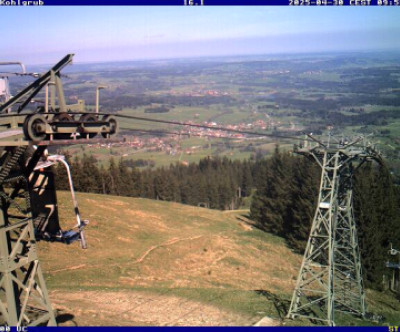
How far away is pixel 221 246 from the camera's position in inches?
1159

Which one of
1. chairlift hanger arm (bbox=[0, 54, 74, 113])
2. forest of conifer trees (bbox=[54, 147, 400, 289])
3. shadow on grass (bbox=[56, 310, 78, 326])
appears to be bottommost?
forest of conifer trees (bbox=[54, 147, 400, 289])

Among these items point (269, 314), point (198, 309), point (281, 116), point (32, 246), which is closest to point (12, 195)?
point (32, 246)

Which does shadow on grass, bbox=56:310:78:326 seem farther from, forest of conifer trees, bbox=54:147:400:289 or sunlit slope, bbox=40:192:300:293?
forest of conifer trees, bbox=54:147:400:289

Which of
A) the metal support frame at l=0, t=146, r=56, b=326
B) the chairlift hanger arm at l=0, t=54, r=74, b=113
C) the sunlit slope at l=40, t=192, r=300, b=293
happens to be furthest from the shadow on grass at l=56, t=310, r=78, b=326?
the chairlift hanger arm at l=0, t=54, r=74, b=113

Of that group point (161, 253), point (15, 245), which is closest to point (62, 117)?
point (15, 245)

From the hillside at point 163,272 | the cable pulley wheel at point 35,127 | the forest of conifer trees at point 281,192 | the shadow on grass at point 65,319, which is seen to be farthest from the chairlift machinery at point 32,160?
the forest of conifer trees at point 281,192

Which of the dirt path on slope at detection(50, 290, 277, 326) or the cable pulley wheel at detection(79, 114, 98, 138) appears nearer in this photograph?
the cable pulley wheel at detection(79, 114, 98, 138)

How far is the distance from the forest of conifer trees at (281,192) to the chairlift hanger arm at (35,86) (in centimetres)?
2123

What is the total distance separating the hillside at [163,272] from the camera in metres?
15.8

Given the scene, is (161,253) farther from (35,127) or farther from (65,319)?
(35,127)

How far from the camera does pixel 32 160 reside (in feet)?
28.3

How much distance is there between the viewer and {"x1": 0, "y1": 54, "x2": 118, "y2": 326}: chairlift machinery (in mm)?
7665

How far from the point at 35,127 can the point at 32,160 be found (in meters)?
1.47

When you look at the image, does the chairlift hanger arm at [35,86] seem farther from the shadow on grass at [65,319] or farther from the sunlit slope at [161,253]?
the sunlit slope at [161,253]
